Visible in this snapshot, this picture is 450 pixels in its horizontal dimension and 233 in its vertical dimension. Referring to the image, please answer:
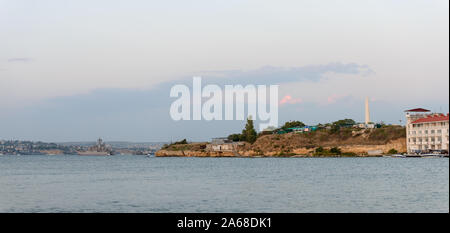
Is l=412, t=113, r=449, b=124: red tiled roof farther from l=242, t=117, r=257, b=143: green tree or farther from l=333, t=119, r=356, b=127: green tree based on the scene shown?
l=242, t=117, r=257, b=143: green tree

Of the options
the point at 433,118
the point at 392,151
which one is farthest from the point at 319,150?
the point at 433,118

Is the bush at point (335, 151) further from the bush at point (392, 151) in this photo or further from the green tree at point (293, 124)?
the green tree at point (293, 124)

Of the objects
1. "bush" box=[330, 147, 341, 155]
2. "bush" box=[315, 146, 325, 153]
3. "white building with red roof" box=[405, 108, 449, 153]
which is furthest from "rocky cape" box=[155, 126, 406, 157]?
"white building with red roof" box=[405, 108, 449, 153]

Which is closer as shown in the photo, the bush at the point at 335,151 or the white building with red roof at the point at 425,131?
the white building with red roof at the point at 425,131

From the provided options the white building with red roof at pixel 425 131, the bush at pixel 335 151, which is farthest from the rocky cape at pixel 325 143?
the white building with red roof at pixel 425 131

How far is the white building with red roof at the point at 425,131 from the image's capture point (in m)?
107

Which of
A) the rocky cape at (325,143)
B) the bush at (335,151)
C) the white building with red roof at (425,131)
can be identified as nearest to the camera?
the white building with red roof at (425,131)

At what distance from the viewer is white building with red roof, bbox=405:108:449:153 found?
107000 millimetres

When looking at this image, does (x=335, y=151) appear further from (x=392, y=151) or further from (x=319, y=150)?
(x=392, y=151)

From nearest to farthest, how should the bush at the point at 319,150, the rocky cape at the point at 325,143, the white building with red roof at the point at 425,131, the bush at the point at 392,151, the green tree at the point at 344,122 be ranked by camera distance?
the white building with red roof at the point at 425,131
the bush at the point at 392,151
the rocky cape at the point at 325,143
the bush at the point at 319,150
the green tree at the point at 344,122

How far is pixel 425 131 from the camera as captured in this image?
368ft

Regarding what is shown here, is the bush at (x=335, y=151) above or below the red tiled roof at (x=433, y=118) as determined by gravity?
below

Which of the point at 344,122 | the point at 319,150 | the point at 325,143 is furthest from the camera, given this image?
the point at 344,122
